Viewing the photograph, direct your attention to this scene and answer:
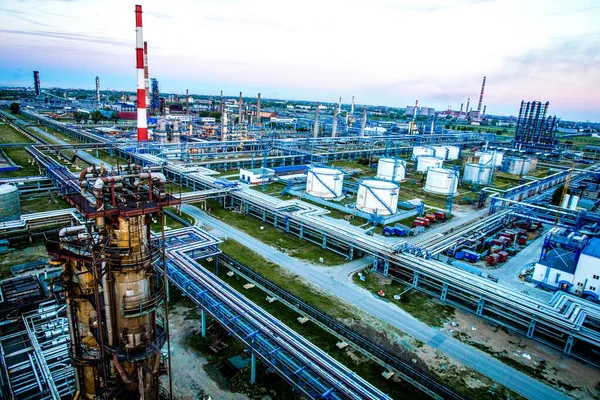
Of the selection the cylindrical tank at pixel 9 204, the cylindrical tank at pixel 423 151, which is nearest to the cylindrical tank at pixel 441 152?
the cylindrical tank at pixel 423 151

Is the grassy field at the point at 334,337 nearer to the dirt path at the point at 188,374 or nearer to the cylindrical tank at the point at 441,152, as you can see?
the dirt path at the point at 188,374

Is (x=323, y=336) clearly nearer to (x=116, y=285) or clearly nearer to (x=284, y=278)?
(x=284, y=278)

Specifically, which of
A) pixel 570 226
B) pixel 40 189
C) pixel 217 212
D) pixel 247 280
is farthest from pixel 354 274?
pixel 40 189

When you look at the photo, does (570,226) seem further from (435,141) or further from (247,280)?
(435,141)

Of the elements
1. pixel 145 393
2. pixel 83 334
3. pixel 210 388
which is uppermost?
pixel 83 334

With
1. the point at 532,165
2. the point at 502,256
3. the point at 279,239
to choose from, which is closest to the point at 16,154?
the point at 279,239
